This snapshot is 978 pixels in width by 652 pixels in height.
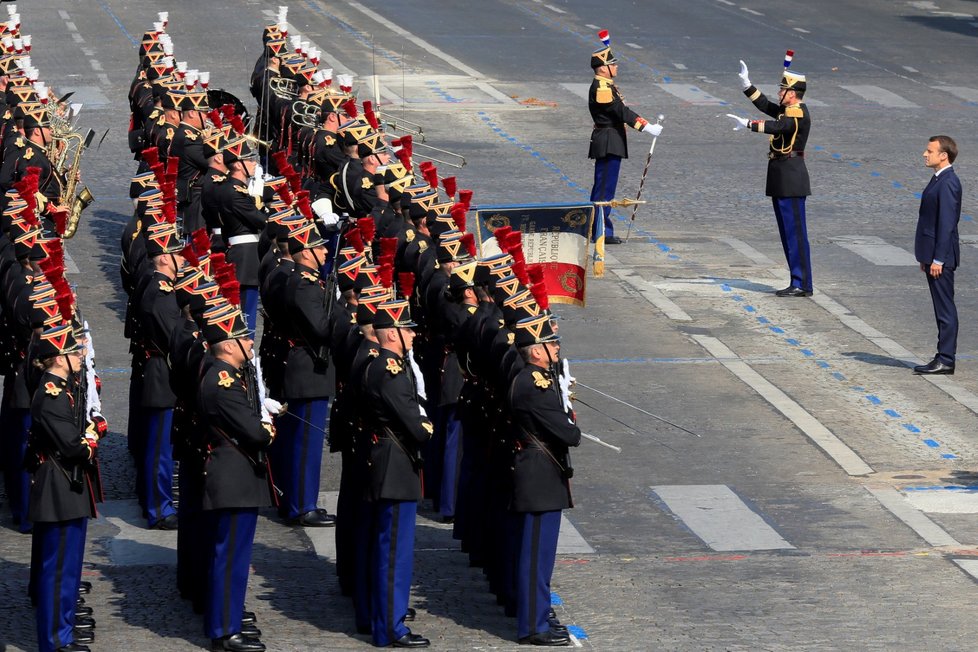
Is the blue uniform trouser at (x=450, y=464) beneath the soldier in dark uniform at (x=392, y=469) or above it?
beneath

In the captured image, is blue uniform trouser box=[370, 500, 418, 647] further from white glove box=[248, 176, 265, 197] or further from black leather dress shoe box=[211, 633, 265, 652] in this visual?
white glove box=[248, 176, 265, 197]

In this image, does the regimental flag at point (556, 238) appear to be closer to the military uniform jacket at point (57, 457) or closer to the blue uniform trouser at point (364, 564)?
the blue uniform trouser at point (364, 564)

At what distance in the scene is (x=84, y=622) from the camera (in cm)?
977

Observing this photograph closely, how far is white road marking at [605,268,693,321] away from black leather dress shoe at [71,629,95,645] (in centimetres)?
867

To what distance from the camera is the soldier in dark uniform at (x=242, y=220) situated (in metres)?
14.9

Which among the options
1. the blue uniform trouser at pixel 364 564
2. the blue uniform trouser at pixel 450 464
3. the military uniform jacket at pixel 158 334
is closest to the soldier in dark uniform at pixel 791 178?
the blue uniform trouser at pixel 450 464

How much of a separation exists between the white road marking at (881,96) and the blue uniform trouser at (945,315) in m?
15.1

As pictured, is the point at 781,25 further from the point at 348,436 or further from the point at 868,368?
the point at 348,436

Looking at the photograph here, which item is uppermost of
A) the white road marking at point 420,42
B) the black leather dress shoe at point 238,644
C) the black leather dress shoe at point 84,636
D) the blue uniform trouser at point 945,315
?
the blue uniform trouser at point 945,315

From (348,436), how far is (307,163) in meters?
7.39

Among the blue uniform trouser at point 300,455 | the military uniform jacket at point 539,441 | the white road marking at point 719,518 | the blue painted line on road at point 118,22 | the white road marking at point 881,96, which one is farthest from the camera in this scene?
the blue painted line on road at point 118,22

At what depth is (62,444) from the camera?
370 inches

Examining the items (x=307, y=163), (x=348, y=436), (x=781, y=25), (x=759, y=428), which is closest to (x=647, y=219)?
(x=307, y=163)

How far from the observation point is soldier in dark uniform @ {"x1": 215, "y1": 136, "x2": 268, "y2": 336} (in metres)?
14.9
